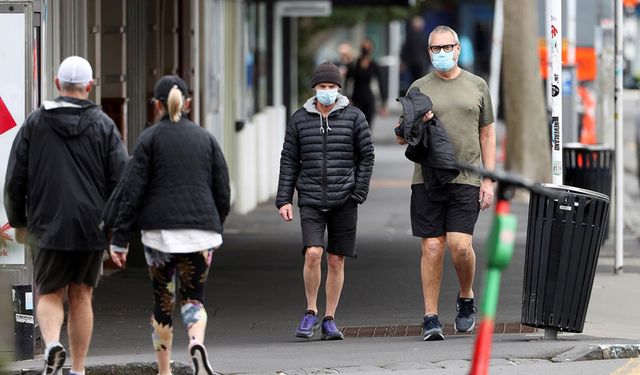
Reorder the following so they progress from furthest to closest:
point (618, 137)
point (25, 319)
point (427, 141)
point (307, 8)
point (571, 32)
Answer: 1. point (307, 8)
2. point (571, 32)
3. point (618, 137)
4. point (427, 141)
5. point (25, 319)

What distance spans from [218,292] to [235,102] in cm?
799

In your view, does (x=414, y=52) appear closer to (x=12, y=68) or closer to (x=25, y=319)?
(x=12, y=68)

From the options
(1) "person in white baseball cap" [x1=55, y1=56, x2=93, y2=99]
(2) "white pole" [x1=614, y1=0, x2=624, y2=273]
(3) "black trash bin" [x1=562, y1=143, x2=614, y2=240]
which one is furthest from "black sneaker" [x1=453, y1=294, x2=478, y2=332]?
(3) "black trash bin" [x1=562, y1=143, x2=614, y2=240]

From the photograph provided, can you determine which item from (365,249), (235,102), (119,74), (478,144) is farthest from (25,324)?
(235,102)

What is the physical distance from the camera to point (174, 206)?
787 centimetres

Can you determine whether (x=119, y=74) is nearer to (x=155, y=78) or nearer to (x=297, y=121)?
(x=155, y=78)

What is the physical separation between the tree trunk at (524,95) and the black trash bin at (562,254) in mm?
10764

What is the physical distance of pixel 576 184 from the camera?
14.8 meters

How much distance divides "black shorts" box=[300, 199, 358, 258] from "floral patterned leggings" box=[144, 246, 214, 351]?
177 centimetres

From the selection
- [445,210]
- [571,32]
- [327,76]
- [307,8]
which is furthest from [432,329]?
[307,8]

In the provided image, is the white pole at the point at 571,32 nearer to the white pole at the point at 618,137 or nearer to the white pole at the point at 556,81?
the white pole at the point at 618,137

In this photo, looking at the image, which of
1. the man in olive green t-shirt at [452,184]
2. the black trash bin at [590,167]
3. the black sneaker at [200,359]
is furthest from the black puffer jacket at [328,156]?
the black trash bin at [590,167]

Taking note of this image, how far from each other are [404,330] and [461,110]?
1620 millimetres

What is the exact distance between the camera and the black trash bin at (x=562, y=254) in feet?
30.2
